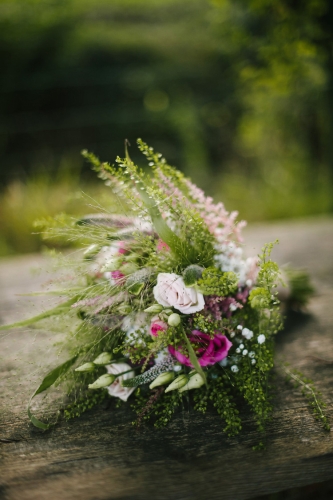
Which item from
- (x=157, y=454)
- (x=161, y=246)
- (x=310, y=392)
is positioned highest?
(x=161, y=246)

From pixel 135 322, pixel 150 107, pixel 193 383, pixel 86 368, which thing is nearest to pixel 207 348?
pixel 193 383

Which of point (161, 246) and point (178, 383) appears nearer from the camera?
point (178, 383)

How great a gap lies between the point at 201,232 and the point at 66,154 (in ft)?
14.1

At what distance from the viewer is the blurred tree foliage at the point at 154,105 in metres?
4.61

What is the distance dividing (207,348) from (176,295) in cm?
17

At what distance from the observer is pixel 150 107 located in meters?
5.23

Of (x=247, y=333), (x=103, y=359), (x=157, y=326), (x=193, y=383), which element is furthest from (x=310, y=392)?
(x=103, y=359)

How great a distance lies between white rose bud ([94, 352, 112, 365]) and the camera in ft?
3.45

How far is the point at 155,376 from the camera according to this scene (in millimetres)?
1045

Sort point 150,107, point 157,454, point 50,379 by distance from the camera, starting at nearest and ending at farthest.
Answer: point 157,454, point 50,379, point 150,107

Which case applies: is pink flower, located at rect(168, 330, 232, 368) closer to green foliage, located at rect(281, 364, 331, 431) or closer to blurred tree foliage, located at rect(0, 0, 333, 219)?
green foliage, located at rect(281, 364, 331, 431)

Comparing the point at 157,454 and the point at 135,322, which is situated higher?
the point at 135,322

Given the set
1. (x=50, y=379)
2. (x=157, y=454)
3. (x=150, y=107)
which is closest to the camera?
(x=157, y=454)

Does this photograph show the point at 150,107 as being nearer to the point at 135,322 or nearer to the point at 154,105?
the point at 154,105
